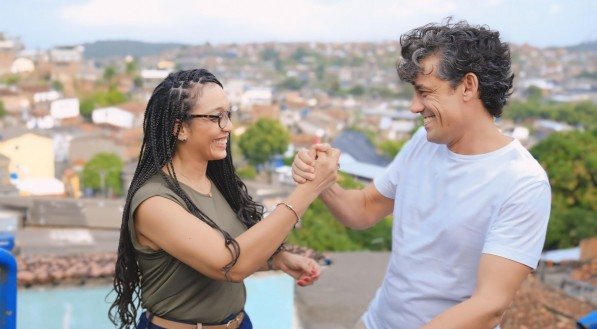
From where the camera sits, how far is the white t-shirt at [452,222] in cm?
158

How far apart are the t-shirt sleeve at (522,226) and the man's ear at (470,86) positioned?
0.72 ft

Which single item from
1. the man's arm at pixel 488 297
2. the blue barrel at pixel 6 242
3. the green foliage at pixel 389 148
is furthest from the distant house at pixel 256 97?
the man's arm at pixel 488 297

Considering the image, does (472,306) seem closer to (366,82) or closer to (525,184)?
(525,184)

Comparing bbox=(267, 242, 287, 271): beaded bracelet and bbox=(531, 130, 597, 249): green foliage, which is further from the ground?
bbox=(267, 242, 287, 271): beaded bracelet

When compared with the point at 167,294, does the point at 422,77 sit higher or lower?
higher

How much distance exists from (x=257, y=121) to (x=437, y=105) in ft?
156

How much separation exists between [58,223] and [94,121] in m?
45.1

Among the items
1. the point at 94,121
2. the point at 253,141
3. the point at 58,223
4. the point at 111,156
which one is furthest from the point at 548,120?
the point at 58,223

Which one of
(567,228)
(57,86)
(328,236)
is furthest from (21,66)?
(328,236)

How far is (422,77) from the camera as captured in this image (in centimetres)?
166

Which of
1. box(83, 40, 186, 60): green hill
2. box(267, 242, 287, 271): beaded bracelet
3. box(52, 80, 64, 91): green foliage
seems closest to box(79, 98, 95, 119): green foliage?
box(52, 80, 64, 91): green foliage

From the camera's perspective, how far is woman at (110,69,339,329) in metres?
1.62

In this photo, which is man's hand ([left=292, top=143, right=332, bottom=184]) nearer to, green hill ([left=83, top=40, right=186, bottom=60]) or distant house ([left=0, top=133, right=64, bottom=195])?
distant house ([left=0, top=133, right=64, bottom=195])

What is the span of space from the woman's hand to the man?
0.23 m
